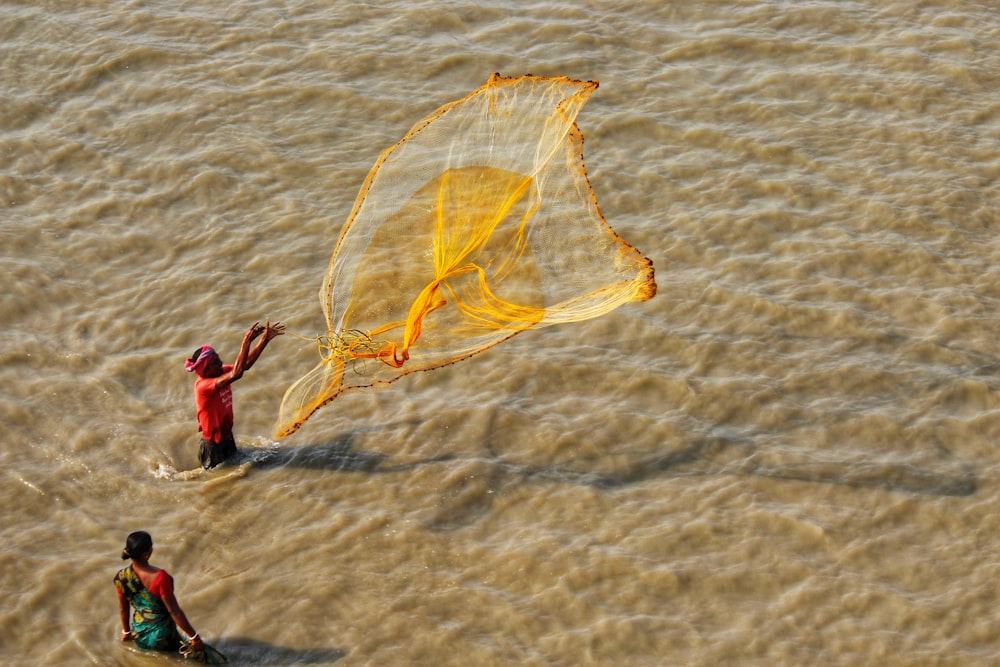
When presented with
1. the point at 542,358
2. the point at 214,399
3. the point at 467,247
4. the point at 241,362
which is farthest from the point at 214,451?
the point at 542,358

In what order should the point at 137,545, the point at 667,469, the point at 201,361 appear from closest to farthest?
the point at 137,545
the point at 201,361
the point at 667,469

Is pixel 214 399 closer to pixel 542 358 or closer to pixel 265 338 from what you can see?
pixel 265 338

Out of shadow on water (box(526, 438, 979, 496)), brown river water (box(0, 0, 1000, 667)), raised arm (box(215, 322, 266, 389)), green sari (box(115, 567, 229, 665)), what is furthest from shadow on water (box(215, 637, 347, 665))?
shadow on water (box(526, 438, 979, 496))

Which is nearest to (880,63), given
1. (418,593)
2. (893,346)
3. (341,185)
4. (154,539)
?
(893,346)

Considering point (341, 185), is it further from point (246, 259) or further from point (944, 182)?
point (944, 182)

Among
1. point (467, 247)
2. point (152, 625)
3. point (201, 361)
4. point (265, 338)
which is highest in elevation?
point (467, 247)

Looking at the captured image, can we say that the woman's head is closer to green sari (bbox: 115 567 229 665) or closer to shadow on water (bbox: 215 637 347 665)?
green sari (bbox: 115 567 229 665)
